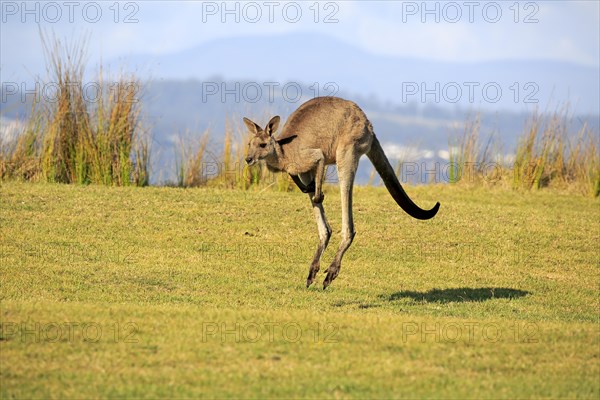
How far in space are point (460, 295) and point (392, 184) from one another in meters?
1.63

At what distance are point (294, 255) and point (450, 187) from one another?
A: 6.74 metres

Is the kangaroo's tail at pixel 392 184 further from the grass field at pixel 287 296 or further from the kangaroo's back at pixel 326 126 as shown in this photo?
the grass field at pixel 287 296

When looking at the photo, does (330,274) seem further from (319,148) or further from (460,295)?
A: (460,295)

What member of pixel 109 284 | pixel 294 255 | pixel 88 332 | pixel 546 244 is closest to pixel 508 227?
pixel 546 244

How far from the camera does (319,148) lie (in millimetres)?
10812

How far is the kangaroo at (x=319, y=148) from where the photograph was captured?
10.7 meters

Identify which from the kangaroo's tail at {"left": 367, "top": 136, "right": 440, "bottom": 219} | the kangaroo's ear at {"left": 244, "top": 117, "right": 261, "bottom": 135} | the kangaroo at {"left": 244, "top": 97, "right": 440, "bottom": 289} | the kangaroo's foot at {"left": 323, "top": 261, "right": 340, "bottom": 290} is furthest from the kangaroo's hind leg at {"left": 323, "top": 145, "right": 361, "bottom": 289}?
the kangaroo's ear at {"left": 244, "top": 117, "right": 261, "bottom": 135}

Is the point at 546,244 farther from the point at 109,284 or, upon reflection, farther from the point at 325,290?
the point at 109,284

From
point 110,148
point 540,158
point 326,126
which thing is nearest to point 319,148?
point 326,126

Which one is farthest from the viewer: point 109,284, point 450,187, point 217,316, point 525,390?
point 450,187

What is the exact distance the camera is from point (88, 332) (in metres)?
7.94

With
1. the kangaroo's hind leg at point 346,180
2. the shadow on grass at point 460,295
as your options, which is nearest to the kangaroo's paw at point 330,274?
the kangaroo's hind leg at point 346,180

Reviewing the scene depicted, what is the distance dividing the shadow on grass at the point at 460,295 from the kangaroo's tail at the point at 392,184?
3.16ft

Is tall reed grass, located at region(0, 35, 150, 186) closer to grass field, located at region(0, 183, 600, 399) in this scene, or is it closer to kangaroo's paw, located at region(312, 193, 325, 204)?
grass field, located at region(0, 183, 600, 399)
